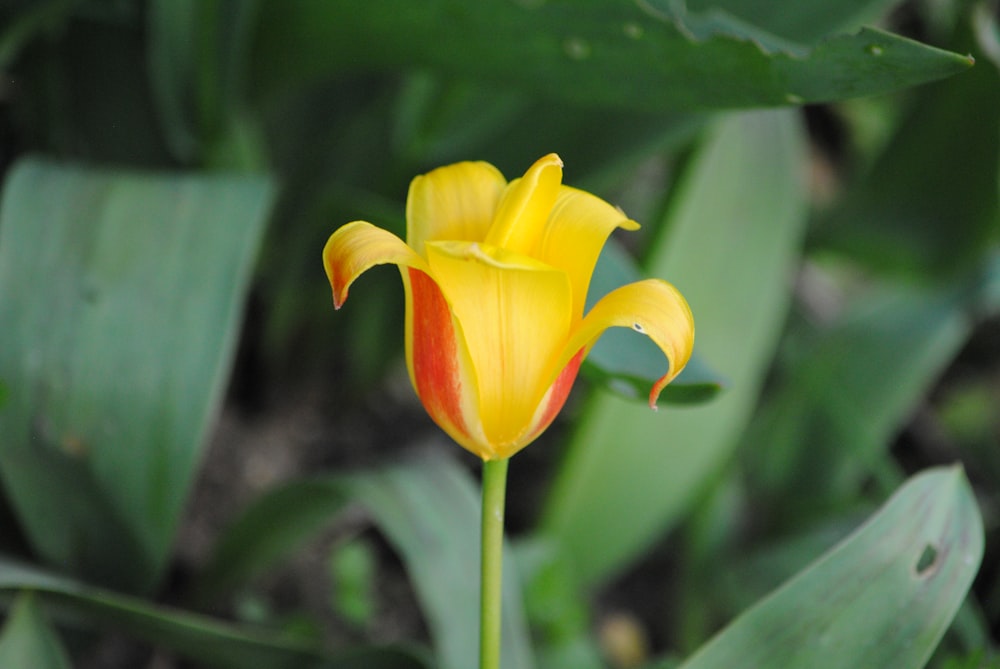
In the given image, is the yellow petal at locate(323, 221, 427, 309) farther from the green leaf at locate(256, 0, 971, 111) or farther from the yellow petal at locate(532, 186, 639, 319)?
the green leaf at locate(256, 0, 971, 111)

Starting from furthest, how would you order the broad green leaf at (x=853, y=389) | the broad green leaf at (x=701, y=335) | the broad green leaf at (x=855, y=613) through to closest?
1. the broad green leaf at (x=853, y=389)
2. the broad green leaf at (x=701, y=335)
3. the broad green leaf at (x=855, y=613)

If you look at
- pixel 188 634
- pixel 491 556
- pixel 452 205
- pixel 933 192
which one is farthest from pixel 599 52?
pixel 933 192

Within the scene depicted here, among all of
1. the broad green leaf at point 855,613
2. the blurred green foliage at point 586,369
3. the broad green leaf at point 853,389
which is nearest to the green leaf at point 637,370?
the blurred green foliage at point 586,369

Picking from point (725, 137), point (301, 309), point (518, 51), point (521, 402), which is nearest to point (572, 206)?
point (521, 402)

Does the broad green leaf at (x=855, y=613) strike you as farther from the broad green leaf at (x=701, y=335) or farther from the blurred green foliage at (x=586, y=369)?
the broad green leaf at (x=701, y=335)

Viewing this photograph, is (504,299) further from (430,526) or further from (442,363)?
(430,526)
